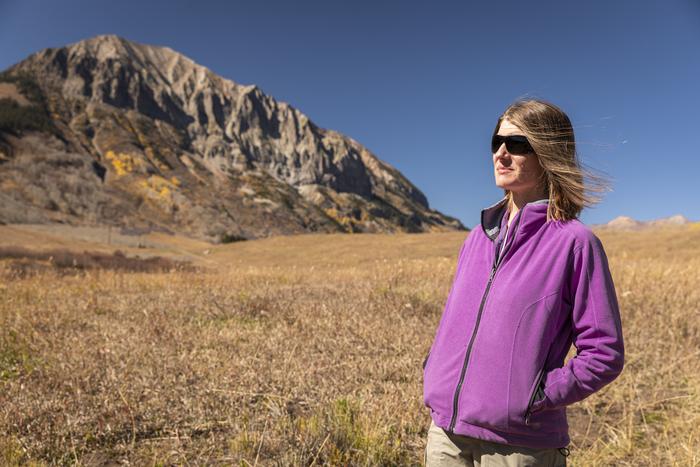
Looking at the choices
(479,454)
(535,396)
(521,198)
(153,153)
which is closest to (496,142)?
(521,198)

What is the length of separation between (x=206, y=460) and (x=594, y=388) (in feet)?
7.43

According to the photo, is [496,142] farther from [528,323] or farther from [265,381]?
[265,381]

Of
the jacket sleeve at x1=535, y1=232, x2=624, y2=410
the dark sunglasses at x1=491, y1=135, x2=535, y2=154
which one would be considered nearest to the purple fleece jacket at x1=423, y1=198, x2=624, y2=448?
the jacket sleeve at x1=535, y1=232, x2=624, y2=410

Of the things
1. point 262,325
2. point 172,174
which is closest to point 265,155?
point 172,174

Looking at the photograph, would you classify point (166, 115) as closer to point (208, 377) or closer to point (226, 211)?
point (226, 211)

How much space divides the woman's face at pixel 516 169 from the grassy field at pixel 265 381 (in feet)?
6.24

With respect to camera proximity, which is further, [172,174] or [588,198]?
[172,174]

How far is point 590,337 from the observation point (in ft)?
5.27

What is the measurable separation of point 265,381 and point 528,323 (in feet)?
9.49

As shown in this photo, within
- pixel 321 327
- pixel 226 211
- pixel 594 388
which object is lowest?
pixel 321 327

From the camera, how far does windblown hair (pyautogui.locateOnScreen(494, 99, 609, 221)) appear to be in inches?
70.0

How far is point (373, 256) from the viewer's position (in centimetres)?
2100

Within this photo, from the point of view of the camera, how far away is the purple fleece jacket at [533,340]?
157 centimetres

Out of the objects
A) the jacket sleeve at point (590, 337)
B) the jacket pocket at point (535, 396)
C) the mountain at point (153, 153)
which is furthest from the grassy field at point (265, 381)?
the mountain at point (153, 153)
